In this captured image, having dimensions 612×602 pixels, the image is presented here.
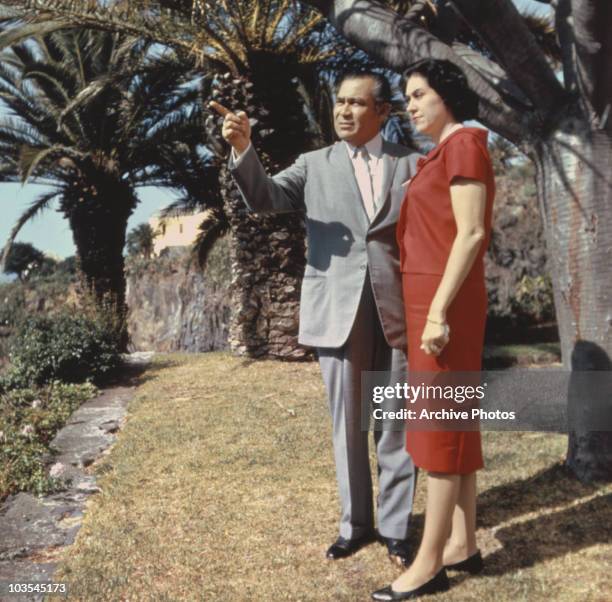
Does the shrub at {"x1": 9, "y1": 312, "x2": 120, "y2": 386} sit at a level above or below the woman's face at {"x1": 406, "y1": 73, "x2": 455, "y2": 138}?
below

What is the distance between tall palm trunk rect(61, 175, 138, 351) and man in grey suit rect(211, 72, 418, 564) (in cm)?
1009

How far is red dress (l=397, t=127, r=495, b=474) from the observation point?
2.81 metres

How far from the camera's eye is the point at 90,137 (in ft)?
42.5

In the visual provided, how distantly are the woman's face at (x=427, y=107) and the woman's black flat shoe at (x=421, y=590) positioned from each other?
1.58 m

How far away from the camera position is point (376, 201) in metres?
3.31

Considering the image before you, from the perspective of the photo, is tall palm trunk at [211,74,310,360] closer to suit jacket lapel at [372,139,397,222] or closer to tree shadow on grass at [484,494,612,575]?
tree shadow on grass at [484,494,612,575]

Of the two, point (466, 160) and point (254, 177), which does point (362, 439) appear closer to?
point (254, 177)

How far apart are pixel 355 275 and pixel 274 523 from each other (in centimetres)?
140

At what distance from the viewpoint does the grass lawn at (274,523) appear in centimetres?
317

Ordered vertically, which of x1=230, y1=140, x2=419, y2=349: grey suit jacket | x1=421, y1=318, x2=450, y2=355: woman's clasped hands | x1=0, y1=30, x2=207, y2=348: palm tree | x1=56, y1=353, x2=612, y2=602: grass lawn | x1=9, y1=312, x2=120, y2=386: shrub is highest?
x1=0, y1=30, x2=207, y2=348: palm tree

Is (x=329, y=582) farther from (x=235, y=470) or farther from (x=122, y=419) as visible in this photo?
(x=122, y=419)

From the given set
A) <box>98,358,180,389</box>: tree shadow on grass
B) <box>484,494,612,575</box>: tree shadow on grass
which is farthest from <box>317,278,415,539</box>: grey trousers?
<box>98,358,180,389</box>: tree shadow on grass

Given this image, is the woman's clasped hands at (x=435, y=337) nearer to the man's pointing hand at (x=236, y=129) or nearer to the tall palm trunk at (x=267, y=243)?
the man's pointing hand at (x=236, y=129)

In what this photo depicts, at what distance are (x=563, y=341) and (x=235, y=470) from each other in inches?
80.8
